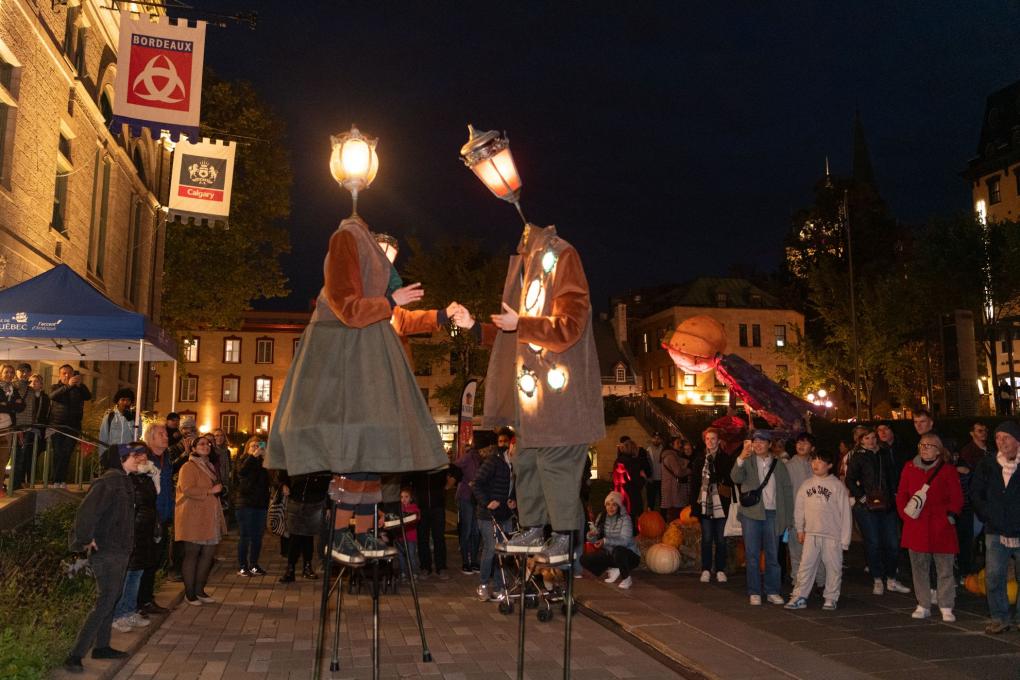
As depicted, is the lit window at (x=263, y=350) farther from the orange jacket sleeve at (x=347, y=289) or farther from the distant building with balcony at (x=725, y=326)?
the orange jacket sleeve at (x=347, y=289)

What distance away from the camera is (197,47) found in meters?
17.5

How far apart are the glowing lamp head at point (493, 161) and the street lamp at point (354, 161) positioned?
626mm

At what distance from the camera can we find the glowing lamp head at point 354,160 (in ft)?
19.2

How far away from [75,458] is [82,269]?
29.3ft

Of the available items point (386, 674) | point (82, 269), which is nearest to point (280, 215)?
point (82, 269)

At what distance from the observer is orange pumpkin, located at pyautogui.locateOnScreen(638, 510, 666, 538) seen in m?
15.3

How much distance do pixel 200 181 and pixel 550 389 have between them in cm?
1828

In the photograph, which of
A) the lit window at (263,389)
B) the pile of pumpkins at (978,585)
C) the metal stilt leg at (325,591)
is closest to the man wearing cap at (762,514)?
the pile of pumpkins at (978,585)

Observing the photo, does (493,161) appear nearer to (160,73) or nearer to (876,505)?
(876,505)

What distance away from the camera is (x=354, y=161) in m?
5.84

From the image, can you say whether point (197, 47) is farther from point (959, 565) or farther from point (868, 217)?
point (868, 217)

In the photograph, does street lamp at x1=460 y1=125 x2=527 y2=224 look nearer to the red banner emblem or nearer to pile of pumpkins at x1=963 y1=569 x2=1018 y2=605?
pile of pumpkins at x1=963 y1=569 x2=1018 y2=605

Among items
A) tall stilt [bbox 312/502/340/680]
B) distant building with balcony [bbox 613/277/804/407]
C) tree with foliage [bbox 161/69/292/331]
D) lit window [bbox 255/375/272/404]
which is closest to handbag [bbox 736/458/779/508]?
tall stilt [bbox 312/502/340/680]

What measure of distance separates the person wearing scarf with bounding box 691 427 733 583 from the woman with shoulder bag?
175 centimetres
